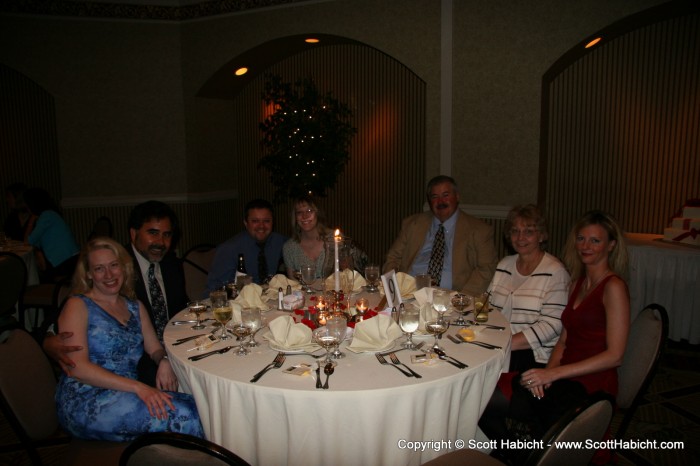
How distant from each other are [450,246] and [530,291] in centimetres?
124

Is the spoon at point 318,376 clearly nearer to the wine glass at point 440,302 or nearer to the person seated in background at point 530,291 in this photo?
the wine glass at point 440,302

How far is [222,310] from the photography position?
2314mm

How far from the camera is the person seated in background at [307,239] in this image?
3840 mm

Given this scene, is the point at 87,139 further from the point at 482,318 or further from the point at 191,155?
the point at 482,318

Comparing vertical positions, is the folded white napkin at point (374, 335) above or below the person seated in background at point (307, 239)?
below

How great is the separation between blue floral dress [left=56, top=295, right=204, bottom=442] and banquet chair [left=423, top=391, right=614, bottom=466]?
138 cm

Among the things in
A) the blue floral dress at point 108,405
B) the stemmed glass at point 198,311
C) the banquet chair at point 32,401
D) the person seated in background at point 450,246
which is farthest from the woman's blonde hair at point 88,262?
the person seated in background at point 450,246

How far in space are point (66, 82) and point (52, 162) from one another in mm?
1203

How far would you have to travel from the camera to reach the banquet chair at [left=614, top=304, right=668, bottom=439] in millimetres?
2170

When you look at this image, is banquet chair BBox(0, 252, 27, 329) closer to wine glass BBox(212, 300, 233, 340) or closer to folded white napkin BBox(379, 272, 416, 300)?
wine glass BBox(212, 300, 233, 340)

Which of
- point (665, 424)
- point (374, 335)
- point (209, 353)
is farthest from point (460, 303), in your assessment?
point (665, 424)

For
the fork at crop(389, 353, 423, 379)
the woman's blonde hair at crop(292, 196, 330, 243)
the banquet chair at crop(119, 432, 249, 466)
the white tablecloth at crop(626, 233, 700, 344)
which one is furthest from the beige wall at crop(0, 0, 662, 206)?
the banquet chair at crop(119, 432, 249, 466)

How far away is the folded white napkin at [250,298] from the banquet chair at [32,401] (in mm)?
883

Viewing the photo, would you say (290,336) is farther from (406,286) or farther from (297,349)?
(406,286)
